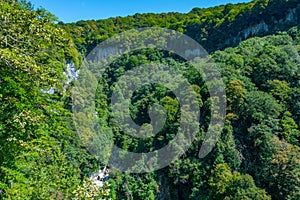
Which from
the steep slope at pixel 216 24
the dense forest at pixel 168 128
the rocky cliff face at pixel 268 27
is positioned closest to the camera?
the dense forest at pixel 168 128

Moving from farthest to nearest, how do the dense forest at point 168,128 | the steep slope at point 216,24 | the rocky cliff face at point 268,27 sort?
the steep slope at point 216,24, the rocky cliff face at point 268,27, the dense forest at point 168,128

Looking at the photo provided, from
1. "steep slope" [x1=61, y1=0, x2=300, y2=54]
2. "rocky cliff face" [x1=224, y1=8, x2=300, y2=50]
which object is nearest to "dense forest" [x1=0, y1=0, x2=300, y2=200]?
"rocky cliff face" [x1=224, y1=8, x2=300, y2=50]

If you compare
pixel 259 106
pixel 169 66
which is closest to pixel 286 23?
pixel 169 66

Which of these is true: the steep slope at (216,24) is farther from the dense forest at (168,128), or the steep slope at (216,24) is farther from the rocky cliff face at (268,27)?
the dense forest at (168,128)

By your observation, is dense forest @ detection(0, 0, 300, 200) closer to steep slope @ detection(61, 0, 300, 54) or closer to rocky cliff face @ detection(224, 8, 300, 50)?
rocky cliff face @ detection(224, 8, 300, 50)

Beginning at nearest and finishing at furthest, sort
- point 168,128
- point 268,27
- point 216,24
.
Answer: point 168,128, point 268,27, point 216,24

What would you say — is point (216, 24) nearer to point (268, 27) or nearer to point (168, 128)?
point (268, 27)

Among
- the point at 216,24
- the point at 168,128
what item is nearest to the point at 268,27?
the point at 216,24

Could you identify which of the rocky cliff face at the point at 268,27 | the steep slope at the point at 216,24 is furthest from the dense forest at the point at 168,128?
the steep slope at the point at 216,24
